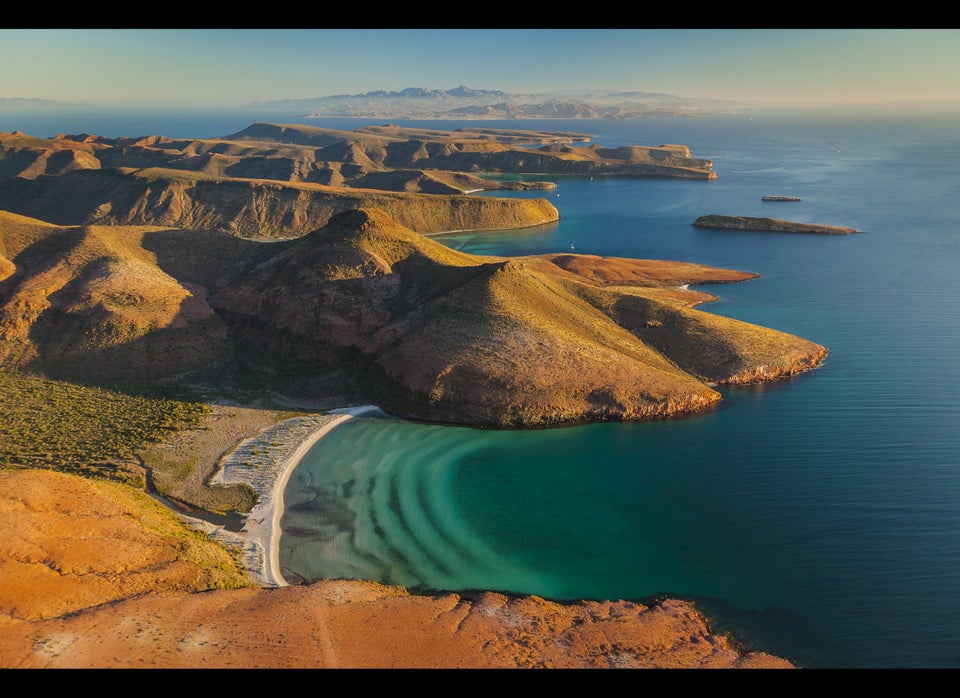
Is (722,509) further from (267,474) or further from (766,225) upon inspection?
(766,225)

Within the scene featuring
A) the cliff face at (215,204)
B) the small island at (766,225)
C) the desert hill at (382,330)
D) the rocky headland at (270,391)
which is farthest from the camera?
the cliff face at (215,204)

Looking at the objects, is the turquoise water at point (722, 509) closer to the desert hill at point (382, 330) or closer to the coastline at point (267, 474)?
the coastline at point (267, 474)

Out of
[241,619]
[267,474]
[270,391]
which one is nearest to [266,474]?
[267,474]

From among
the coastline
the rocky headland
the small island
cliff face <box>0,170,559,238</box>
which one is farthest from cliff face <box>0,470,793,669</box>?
the small island

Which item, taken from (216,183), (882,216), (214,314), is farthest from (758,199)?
(214,314)

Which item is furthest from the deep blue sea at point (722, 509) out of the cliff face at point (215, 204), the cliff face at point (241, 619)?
the cliff face at point (215, 204)

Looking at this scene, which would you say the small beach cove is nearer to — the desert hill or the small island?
the desert hill
